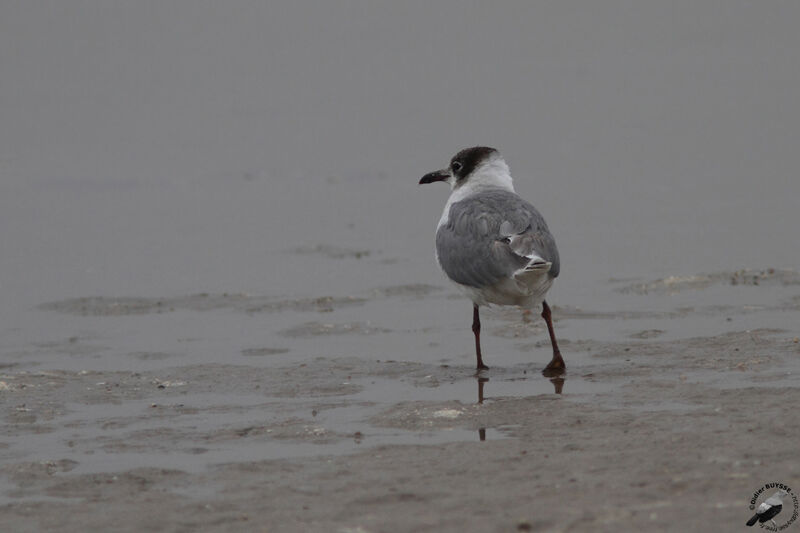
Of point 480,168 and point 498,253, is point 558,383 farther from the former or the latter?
point 480,168

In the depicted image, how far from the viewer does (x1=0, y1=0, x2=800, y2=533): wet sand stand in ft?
21.8

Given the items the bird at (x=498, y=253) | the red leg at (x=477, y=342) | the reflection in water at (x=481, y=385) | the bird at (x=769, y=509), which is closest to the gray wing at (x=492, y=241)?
the bird at (x=498, y=253)

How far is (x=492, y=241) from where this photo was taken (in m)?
9.32

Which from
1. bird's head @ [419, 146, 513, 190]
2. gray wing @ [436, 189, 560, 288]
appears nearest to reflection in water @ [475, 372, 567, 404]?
gray wing @ [436, 189, 560, 288]

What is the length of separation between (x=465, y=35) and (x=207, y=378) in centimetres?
1989

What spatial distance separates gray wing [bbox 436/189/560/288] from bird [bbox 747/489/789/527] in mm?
3379

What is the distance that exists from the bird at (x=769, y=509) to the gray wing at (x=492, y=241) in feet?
11.1

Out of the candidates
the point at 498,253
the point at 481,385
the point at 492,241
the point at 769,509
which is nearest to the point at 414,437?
the point at 481,385

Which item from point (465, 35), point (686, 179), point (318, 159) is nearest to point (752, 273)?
point (686, 179)

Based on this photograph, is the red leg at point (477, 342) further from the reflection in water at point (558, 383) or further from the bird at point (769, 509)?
the bird at point (769, 509)

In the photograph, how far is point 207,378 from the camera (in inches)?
381

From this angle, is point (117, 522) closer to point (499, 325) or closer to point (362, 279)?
point (499, 325)

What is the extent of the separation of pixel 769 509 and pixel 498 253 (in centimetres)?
382

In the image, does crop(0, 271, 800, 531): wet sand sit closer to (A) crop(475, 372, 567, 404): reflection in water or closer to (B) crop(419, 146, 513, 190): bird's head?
(A) crop(475, 372, 567, 404): reflection in water
